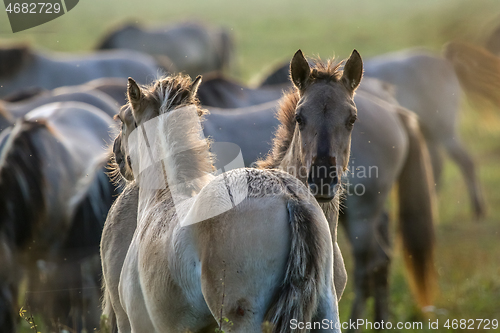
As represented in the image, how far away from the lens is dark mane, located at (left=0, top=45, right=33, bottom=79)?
939 cm

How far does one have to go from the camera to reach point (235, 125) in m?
5.54

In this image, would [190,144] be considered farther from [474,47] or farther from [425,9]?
[425,9]

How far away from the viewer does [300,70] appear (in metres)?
3.35

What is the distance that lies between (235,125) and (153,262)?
3258mm

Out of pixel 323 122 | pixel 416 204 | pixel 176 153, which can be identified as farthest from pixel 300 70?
pixel 416 204

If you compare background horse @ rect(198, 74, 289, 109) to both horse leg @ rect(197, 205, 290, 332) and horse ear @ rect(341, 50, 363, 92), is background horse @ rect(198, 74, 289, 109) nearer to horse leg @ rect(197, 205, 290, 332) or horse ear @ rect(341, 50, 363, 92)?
horse ear @ rect(341, 50, 363, 92)

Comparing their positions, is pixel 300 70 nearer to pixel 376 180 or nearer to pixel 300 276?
pixel 300 276

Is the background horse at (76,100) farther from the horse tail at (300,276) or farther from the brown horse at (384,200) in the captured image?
the horse tail at (300,276)

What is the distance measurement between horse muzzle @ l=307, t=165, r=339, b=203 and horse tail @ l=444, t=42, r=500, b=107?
210 inches

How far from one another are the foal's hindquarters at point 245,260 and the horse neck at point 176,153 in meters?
0.39

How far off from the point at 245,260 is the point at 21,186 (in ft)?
10.4

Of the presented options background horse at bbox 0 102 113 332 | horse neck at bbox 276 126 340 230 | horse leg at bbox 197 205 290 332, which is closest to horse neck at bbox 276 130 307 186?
horse neck at bbox 276 126 340 230

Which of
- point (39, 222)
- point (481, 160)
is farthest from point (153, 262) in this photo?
point (481, 160)

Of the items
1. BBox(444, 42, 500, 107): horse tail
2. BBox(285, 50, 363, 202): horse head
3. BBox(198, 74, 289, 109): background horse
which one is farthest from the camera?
BBox(444, 42, 500, 107): horse tail
